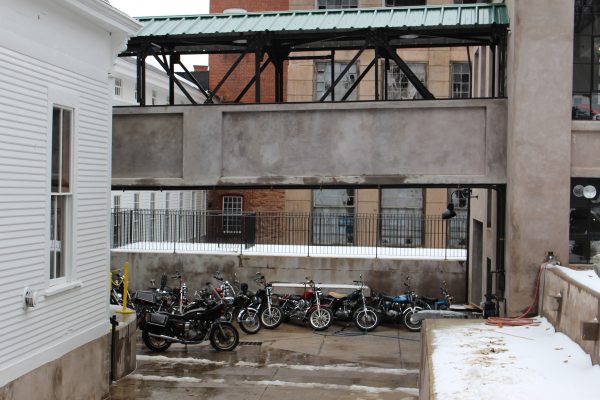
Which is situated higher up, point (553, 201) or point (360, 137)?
point (360, 137)

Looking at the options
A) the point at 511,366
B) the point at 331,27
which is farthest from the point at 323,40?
the point at 511,366

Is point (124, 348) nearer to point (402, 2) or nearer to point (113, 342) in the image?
point (113, 342)

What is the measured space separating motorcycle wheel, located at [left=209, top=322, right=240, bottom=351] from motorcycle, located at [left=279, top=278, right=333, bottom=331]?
3.47 metres

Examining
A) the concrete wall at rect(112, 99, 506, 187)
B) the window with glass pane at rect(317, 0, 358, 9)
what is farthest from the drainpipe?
the window with glass pane at rect(317, 0, 358, 9)

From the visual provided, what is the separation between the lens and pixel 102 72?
44.1 ft

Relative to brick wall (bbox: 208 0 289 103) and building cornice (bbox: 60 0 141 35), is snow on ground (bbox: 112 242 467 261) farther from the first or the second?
brick wall (bbox: 208 0 289 103)

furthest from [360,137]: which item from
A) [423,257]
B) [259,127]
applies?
[423,257]

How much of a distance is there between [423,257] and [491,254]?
14.0ft

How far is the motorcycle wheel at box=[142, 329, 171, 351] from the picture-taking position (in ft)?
58.4

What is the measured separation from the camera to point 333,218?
34.2m

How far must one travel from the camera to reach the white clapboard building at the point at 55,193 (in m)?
10.4

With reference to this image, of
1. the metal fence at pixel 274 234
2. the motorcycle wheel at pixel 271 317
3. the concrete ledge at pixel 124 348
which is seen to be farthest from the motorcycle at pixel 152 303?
the metal fence at pixel 274 234

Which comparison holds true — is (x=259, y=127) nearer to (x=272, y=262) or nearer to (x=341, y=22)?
(x=341, y=22)

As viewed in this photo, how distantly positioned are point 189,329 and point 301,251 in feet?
24.9
